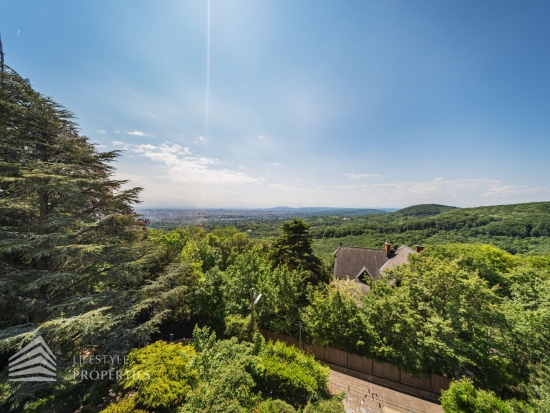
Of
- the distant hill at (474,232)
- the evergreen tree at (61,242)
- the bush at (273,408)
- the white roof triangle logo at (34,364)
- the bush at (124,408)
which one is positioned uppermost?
the evergreen tree at (61,242)

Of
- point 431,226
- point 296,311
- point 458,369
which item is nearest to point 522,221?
point 431,226

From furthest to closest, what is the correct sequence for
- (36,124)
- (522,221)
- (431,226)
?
(431,226) < (522,221) < (36,124)

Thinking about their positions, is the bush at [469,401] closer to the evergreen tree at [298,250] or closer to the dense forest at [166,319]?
the dense forest at [166,319]

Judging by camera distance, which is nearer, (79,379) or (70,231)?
(79,379)

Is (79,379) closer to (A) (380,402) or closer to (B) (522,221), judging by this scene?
(A) (380,402)

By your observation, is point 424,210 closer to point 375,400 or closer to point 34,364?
point 375,400

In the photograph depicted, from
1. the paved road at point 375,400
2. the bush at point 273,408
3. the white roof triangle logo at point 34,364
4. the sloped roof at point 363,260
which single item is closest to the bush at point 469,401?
the paved road at point 375,400
